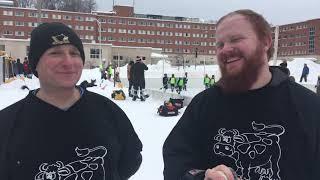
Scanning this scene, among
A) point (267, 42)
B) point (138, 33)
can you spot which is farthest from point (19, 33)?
point (267, 42)

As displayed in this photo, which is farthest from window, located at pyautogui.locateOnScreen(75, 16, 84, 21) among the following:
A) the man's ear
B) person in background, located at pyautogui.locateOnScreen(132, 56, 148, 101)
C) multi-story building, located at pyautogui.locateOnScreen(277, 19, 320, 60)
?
the man's ear

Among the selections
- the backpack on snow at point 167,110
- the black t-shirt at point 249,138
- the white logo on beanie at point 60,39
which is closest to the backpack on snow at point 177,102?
the backpack on snow at point 167,110

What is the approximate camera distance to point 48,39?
2570mm

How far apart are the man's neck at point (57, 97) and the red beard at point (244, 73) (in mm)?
906

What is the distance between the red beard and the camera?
229cm

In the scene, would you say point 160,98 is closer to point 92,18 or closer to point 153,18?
point 92,18

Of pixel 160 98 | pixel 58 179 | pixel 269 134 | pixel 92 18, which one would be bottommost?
Result: pixel 160 98

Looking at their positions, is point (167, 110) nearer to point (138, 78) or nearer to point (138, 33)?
point (138, 78)

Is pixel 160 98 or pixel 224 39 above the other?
pixel 224 39

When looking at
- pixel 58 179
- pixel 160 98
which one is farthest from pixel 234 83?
pixel 160 98

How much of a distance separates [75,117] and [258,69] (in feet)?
3.46

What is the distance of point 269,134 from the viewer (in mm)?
2268

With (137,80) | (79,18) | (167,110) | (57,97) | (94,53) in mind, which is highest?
(79,18)

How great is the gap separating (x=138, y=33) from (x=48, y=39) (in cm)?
9558
